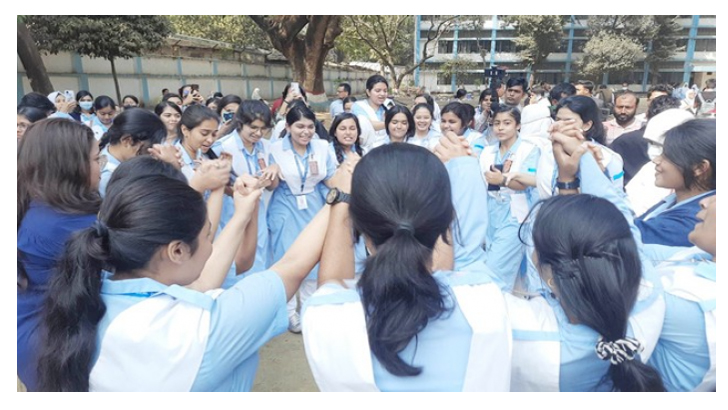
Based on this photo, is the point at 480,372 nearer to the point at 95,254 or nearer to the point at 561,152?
the point at 95,254

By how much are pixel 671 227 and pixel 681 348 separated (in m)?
0.72

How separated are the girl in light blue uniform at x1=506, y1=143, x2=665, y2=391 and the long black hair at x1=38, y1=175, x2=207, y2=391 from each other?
0.80m

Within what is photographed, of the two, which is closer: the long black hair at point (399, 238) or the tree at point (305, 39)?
the long black hair at point (399, 238)

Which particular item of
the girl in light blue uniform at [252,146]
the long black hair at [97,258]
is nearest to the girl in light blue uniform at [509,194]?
the girl in light blue uniform at [252,146]

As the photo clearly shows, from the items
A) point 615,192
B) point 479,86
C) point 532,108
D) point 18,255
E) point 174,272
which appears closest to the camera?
point 174,272

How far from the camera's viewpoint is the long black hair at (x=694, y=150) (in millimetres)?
1733

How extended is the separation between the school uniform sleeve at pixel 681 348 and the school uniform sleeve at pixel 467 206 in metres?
0.49

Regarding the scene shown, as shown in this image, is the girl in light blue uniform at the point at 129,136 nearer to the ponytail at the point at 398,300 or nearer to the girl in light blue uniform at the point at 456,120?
the ponytail at the point at 398,300

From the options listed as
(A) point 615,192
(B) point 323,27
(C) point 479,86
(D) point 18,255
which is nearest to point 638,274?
(A) point 615,192

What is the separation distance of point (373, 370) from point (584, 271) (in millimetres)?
503

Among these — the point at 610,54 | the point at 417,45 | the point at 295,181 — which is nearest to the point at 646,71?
the point at 610,54

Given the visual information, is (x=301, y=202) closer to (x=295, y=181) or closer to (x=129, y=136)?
(x=295, y=181)

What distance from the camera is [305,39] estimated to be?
1355 centimetres

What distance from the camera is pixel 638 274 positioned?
1.10 metres
